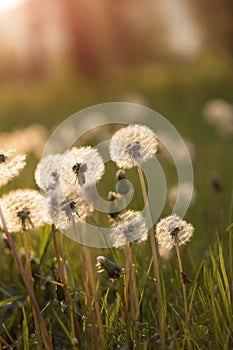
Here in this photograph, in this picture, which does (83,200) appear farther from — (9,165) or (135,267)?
(135,267)

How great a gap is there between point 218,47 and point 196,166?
13599mm

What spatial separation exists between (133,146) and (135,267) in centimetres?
56

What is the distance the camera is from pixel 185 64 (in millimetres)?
20531

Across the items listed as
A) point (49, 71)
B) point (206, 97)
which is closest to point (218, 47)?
point (206, 97)

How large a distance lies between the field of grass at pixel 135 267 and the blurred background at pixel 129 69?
0.15 feet

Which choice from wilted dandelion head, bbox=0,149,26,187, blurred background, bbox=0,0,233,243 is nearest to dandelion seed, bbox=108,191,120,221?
wilted dandelion head, bbox=0,149,26,187

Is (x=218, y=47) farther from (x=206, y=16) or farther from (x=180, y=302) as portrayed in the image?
(x=180, y=302)

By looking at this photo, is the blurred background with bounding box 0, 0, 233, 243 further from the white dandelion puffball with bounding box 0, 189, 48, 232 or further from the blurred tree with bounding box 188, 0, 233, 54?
the white dandelion puffball with bounding box 0, 189, 48, 232

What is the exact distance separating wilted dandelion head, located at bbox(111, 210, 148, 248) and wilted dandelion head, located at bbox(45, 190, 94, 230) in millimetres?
115

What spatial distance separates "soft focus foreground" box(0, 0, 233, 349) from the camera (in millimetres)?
1745

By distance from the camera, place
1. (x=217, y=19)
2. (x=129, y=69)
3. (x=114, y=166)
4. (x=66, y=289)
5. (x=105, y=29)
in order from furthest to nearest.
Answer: (x=129, y=69)
(x=105, y=29)
(x=217, y=19)
(x=114, y=166)
(x=66, y=289)

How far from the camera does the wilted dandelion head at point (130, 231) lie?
1.69 meters

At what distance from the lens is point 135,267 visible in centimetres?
212

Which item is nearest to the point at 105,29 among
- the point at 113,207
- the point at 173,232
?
the point at 113,207
